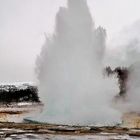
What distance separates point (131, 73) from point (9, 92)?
21.7m

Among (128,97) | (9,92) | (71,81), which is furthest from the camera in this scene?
(9,92)

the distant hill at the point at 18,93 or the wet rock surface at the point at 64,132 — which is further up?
the distant hill at the point at 18,93

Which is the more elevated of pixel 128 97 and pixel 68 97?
pixel 128 97

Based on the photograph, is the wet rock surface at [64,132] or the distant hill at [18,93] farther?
the distant hill at [18,93]

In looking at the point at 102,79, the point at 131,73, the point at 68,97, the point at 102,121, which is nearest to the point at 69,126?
the point at 102,121

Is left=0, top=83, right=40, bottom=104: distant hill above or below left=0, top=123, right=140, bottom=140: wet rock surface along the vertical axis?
above

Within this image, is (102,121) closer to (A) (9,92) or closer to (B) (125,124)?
(B) (125,124)

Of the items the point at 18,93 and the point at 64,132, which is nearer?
the point at 64,132

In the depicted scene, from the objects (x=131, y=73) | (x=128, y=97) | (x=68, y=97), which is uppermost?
(x=131, y=73)

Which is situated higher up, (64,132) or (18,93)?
(18,93)

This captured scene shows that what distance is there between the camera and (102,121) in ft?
104

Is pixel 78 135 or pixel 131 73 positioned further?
pixel 131 73

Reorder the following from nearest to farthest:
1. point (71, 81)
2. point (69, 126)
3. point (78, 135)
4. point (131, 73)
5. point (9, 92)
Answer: point (78, 135), point (69, 126), point (71, 81), point (131, 73), point (9, 92)

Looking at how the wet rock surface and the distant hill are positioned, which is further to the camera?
the distant hill
